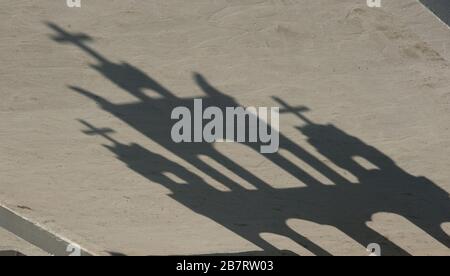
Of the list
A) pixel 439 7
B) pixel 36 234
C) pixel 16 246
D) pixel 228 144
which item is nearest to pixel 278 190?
pixel 228 144

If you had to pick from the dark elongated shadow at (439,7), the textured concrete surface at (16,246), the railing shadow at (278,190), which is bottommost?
the textured concrete surface at (16,246)

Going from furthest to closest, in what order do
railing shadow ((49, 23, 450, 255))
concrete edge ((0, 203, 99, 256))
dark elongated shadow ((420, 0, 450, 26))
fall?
concrete edge ((0, 203, 99, 256)) → railing shadow ((49, 23, 450, 255)) → dark elongated shadow ((420, 0, 450, 26))

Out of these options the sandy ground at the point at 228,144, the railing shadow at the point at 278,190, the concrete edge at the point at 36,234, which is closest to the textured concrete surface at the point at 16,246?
the concrete edge at the point at 36,234

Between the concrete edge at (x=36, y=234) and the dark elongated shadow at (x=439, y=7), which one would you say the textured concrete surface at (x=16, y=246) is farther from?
the dark elongated shadow at (x=439, y=7)

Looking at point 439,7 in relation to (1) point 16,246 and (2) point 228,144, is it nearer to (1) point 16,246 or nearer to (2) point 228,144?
(2) point 228,144

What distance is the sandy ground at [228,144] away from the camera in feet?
18.1

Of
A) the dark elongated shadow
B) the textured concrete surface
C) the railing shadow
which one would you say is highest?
the dark elongated shadow

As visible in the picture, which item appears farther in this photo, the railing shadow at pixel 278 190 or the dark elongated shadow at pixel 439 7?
the railing shadow at pixel 278 190

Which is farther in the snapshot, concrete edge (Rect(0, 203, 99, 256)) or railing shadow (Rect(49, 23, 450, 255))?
concrete edge (Rect(0, 203, 99, 256))

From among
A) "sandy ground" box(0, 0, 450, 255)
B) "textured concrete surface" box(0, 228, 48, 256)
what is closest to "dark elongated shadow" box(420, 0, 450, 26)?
"sandy ground" box(0, 0, 450, 255)

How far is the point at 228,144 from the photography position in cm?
581

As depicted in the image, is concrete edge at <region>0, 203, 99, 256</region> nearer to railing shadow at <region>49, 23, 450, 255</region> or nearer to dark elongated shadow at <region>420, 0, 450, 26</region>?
railing shadow at <region>49, 23, 450, 255</region>

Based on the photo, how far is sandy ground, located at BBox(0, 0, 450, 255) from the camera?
5.52 meters
